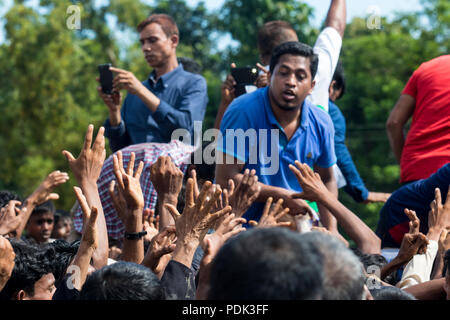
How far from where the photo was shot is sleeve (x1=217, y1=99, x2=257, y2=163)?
4.34m

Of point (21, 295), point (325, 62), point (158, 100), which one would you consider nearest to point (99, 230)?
point (21, 295)

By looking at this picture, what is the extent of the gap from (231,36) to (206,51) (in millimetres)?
8236

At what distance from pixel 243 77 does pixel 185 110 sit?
51cm

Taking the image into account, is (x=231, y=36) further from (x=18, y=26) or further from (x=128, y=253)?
(x=128, y=253)

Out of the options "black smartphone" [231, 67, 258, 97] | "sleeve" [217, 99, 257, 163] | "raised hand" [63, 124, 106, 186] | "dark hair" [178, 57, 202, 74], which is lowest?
"raised hand" [63, 124, 106, 186]

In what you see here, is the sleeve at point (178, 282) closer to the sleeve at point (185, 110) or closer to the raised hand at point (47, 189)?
the raised hand at point (47, 189)

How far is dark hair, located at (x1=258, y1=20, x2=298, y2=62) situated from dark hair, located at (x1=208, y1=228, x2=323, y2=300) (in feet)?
11.5

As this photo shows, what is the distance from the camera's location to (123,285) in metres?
2.46

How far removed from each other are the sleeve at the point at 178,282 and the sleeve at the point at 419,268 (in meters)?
1.16

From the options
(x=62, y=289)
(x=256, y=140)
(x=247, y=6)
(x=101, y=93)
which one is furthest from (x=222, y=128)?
(x=247, y=6)

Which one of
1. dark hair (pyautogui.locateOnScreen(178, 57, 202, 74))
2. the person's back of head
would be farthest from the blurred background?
the person's back of head

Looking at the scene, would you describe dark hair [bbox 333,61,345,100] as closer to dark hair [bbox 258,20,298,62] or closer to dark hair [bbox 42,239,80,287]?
dark hair [bbox 258,20,298,62]

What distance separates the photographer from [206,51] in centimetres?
2662

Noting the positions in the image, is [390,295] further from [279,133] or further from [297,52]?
[297,52]
